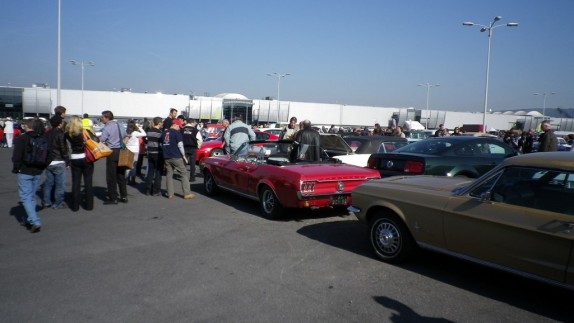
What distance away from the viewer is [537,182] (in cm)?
409

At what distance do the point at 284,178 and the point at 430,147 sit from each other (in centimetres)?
347

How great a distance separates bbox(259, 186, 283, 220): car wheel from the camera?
7159 millimetres

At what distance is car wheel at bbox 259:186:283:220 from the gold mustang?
2.31 meters

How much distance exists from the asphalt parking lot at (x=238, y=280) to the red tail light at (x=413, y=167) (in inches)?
73.8

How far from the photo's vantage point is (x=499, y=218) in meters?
4.03

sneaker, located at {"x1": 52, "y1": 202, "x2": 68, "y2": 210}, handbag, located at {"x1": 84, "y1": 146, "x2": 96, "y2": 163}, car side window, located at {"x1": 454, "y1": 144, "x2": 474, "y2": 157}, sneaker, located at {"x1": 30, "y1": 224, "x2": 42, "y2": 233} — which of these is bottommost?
sneaker, located at {"x1": 52, "y1": 202, "x2": 68, "y2": 210}

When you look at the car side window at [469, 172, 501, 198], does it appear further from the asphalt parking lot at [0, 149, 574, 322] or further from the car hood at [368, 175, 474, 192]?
the asphalt parking lot at [0, 149, 574, 322]

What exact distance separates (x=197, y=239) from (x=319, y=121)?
58439 mm

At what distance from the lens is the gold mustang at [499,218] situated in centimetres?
369

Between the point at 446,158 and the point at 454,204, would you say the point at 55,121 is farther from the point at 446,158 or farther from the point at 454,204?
the point at 446,158

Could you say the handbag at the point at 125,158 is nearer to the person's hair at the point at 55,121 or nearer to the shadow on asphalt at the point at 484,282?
the person's hair at the point at 55,121

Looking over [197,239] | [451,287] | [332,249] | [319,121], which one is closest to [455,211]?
[451,287]

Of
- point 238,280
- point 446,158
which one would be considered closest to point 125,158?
point 238,280

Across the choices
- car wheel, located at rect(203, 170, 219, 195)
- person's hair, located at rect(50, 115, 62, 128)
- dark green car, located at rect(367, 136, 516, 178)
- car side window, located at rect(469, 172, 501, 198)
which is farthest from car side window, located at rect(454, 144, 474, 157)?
person's hair, located at rect(50, 115, 62, 128)
